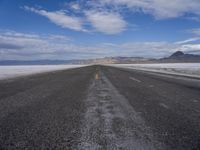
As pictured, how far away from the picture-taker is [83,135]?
3418mm

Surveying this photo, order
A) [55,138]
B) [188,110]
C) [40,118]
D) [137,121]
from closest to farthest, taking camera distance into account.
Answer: [55,138]
[137,121]
[40,118]
[188,110]

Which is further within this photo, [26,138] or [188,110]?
[188,110]

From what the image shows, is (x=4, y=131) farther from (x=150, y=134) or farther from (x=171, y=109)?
(x=171, y=109)

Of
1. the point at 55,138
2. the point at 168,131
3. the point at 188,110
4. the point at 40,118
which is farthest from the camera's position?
the point at 188,110

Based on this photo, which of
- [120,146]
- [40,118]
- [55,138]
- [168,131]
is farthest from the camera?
[40,118]

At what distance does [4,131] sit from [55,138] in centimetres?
110

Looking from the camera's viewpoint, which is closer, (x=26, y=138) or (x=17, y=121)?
(x=26, y=138)

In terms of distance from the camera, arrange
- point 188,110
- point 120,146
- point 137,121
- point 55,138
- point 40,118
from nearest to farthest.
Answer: point 120,146
point 55,138
point 137,121
point 40,118
point 188,110

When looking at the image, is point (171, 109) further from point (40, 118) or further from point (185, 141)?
point (40, 118)

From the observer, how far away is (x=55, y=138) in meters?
3.27

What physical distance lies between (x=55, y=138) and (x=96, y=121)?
120 centimetres

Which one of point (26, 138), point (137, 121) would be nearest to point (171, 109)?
point (137, 121)

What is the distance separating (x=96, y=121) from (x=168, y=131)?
4.93ft

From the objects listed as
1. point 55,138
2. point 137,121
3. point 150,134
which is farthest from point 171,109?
point 55,138
